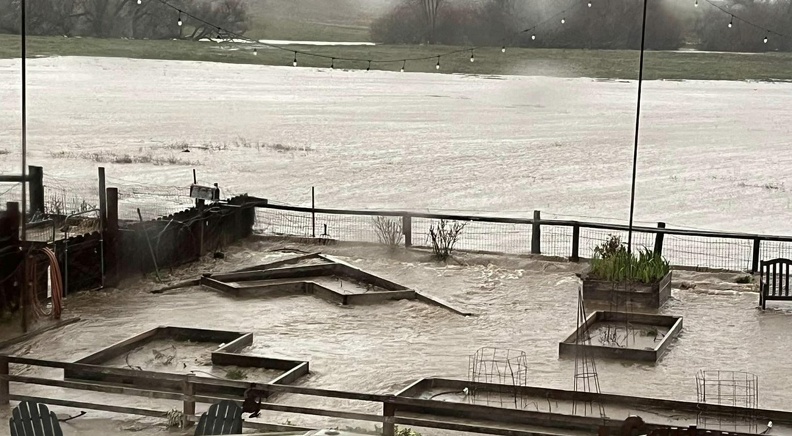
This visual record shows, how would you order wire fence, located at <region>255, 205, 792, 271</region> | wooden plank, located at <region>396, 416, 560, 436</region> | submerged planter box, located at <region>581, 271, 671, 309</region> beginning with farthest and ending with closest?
1. wire fence, located at <region>255, 205, 792, 271</region>
2. submerged planter box, located at <region>581, 271, 671, 309</region>
3. wooden plank, located at <region>396, 416, 560, 436</region>

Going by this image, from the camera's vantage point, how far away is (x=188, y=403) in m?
7.40

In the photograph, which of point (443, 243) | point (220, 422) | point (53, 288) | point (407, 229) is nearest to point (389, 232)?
point (407, 229)

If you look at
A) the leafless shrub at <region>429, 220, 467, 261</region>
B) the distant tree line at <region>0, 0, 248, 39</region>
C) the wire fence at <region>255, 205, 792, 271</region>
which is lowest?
the wire fence at <region>255, 205, 792, 271</region>

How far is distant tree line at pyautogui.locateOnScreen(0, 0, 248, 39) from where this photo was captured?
86.7 feet

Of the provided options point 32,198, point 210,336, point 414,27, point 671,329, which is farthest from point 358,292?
point 414,27

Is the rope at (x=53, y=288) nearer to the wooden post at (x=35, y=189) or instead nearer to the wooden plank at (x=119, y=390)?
the wooden plank at (x=119, y=390)

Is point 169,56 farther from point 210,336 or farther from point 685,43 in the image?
point 210,336

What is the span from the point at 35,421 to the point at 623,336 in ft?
17.8

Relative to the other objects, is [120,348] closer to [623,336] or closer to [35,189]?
[623,336]

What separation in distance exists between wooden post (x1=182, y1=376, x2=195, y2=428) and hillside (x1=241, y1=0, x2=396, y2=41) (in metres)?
21.9

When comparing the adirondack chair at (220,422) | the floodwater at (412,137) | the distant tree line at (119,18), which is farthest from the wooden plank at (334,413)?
the distant tree line at (119,18)

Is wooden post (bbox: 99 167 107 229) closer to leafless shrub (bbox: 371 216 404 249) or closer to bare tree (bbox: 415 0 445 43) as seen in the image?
leafless shrub (bbox: 371 216 404 249)

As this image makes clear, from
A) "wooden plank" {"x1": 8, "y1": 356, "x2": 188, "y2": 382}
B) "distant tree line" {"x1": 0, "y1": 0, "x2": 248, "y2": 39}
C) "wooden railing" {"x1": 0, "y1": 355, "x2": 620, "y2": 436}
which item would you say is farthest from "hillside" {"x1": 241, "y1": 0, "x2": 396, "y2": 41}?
"wooden railing" {"x1": 0, "y1": 355, "x2": 620, "y2": 436}

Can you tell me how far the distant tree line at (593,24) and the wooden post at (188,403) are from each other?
2004 cm
